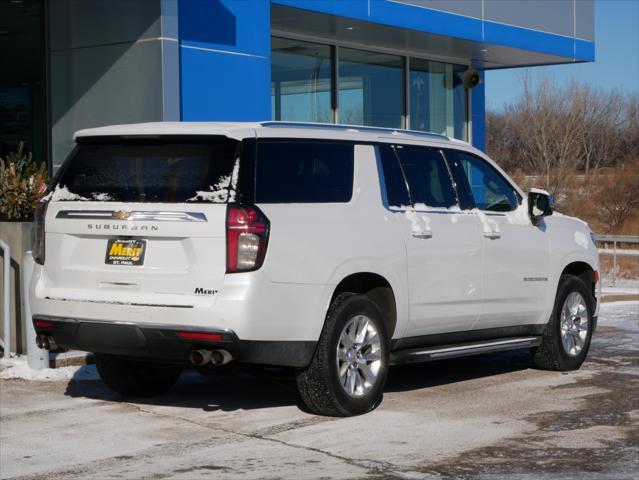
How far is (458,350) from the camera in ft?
30.6

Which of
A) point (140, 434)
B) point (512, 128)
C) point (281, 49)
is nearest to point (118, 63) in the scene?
point (281, 49)

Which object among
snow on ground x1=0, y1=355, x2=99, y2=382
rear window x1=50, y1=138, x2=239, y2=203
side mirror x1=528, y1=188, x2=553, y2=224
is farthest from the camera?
snow on ground x1=0, y1=355, x2=99, y2=382

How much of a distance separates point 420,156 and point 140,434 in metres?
3.10

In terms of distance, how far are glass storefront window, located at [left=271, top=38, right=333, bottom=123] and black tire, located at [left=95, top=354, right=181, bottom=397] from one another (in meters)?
10.2

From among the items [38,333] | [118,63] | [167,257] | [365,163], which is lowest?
[38,333]

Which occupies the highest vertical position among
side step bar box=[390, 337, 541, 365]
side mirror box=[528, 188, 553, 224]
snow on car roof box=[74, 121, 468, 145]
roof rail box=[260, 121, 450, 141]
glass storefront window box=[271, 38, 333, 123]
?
glass storefront window box=[271, 38, 333, 123]

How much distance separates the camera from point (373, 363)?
8508 millimetres

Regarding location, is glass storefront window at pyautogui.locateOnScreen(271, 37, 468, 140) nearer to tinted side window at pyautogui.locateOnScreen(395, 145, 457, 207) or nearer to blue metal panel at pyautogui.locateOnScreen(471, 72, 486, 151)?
blue metal panel at pyautogui.locateOnScreen(471, 72, 486, 151)

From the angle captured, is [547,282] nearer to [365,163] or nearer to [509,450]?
[365,163]

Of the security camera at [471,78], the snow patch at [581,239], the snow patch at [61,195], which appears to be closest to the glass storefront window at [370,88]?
the security camera at [471,78]

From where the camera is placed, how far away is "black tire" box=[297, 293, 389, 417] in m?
8.03

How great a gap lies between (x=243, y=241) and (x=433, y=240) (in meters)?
1.96

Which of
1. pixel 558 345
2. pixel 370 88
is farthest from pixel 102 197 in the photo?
pixel 370 88

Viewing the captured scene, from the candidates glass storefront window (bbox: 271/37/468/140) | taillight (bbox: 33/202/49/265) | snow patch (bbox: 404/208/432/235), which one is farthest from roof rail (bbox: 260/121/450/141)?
glass storefront window (bbox: 271/37/468/140)
